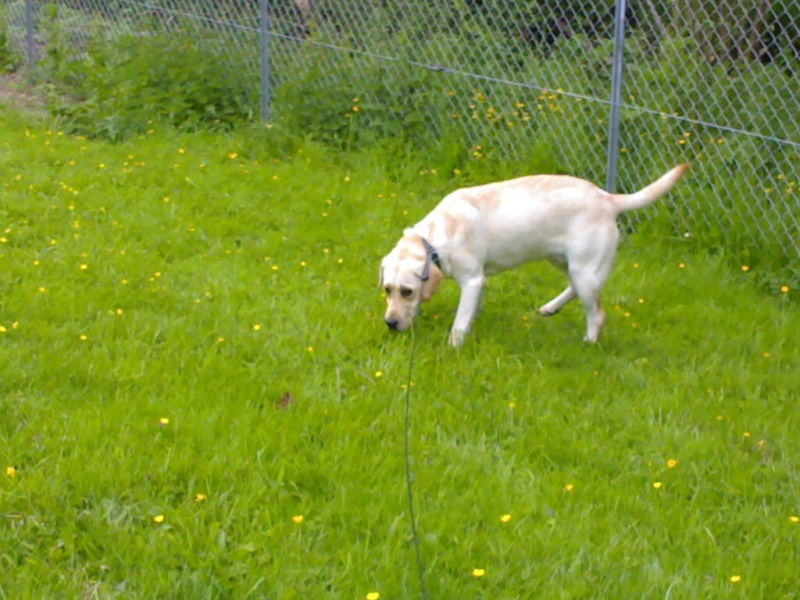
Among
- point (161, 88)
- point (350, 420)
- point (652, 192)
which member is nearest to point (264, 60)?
point (161, 88)

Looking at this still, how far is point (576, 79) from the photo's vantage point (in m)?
7.91

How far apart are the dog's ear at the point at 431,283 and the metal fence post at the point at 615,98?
229 centimetres

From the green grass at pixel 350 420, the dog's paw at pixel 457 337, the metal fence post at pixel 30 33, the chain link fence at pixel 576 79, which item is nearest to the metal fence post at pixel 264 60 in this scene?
the chain link fence at pixel 576 79

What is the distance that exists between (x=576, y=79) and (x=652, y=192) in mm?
2740

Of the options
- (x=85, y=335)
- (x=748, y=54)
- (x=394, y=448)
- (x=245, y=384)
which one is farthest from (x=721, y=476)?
(x=748, y=54)

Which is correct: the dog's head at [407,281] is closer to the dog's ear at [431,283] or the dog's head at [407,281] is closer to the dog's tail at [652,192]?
the dog's ear at [431,283]

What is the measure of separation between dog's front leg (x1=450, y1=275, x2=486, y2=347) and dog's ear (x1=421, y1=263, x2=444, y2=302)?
0.17 m

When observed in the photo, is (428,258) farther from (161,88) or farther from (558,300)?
(161,88)

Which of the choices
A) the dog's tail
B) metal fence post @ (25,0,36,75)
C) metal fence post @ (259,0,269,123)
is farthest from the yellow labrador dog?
metal fence post @ (25,0,36,75)

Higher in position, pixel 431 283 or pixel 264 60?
pixel 264 60

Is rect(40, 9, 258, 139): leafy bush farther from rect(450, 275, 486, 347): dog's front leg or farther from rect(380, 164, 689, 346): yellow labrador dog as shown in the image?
rect(450, 275, 486, 347): dog's front leg

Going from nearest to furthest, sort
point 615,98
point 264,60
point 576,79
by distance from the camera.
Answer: point 615,98 → point 576,79 → point 264,60

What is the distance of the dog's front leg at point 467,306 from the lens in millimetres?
5328

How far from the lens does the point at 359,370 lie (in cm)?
491
